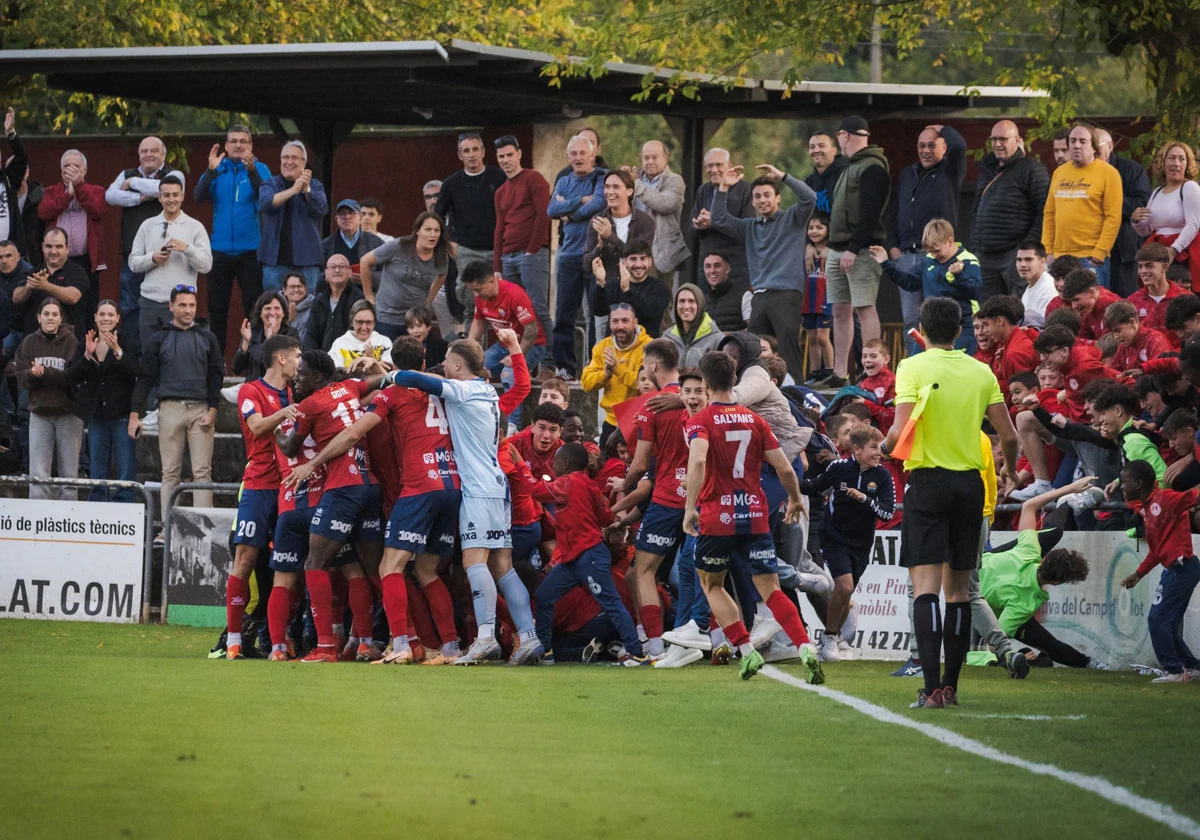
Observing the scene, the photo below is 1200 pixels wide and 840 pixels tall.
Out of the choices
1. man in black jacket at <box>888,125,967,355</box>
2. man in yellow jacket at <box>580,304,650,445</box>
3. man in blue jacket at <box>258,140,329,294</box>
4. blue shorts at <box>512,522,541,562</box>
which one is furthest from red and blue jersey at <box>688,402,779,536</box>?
man in blue jacket at <box>258,140,329,294</box>

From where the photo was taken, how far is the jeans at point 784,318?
17031 millimetres

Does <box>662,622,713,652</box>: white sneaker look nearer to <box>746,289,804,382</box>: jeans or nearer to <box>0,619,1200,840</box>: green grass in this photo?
<box>0,619,1200,840</box>: green grass

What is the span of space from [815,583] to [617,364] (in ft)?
12.2

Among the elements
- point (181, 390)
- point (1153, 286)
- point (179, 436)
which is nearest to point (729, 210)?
point (1153, 286)

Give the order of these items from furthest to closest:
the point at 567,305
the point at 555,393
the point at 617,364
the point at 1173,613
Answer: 1. the point at 567,305
2. the point at 617,364
3. the point at 555,393
4. the point at 1173,613

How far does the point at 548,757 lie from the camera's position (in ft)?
23.8

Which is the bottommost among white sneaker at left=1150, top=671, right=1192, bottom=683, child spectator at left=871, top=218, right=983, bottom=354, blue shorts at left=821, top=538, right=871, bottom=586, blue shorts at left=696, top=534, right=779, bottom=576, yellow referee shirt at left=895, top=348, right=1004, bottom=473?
white sneaker at left=1150, top=671, right=1192, bottom=683

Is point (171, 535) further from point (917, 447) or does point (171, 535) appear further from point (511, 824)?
point (511, 824)

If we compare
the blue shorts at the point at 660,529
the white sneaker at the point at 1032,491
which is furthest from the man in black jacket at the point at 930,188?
the blue shorts at the point at 660,529

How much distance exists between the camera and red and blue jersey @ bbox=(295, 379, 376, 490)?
11922 mm

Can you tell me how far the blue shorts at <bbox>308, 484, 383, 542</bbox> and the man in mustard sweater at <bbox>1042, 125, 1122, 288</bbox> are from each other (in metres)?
7.29

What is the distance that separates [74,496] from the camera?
55.6ft

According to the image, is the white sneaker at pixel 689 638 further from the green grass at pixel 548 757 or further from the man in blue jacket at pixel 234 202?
the man in blue jacket at pixel 234 202

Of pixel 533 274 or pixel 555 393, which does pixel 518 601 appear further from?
pixel 533 274
